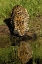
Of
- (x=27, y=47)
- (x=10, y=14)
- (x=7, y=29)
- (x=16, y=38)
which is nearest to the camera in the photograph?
(x=27, y=47)

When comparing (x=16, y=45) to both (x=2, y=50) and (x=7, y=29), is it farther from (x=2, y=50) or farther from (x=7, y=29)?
(x=7, y=29)

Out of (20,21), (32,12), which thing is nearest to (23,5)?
(32,12)

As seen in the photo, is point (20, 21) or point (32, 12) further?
point (32, 12)

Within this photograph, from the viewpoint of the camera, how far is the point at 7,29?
491 inches

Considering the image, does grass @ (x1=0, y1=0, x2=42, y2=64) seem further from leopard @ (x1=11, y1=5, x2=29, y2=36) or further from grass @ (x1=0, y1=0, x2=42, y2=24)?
leopard @ (x1=11, y1=5, x2=29, y2=36)

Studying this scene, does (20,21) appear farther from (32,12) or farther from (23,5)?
(23,5)

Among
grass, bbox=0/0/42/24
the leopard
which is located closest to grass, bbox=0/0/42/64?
grass, bbox=0/0/42/24

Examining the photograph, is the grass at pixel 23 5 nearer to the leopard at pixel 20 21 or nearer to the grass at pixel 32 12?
the grass at pixel 32 12

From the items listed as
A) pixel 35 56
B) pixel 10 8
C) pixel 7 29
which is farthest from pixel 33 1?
pixel 35 56

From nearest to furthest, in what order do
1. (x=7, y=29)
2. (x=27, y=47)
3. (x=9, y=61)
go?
(x=9, y=61) → (x=27, y=47) → (x=7, y=29)

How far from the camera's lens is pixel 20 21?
1204cm

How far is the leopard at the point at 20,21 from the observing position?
1176 centimetres

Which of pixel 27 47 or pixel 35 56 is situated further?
pixel 27 47

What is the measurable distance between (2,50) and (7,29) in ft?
5.90
